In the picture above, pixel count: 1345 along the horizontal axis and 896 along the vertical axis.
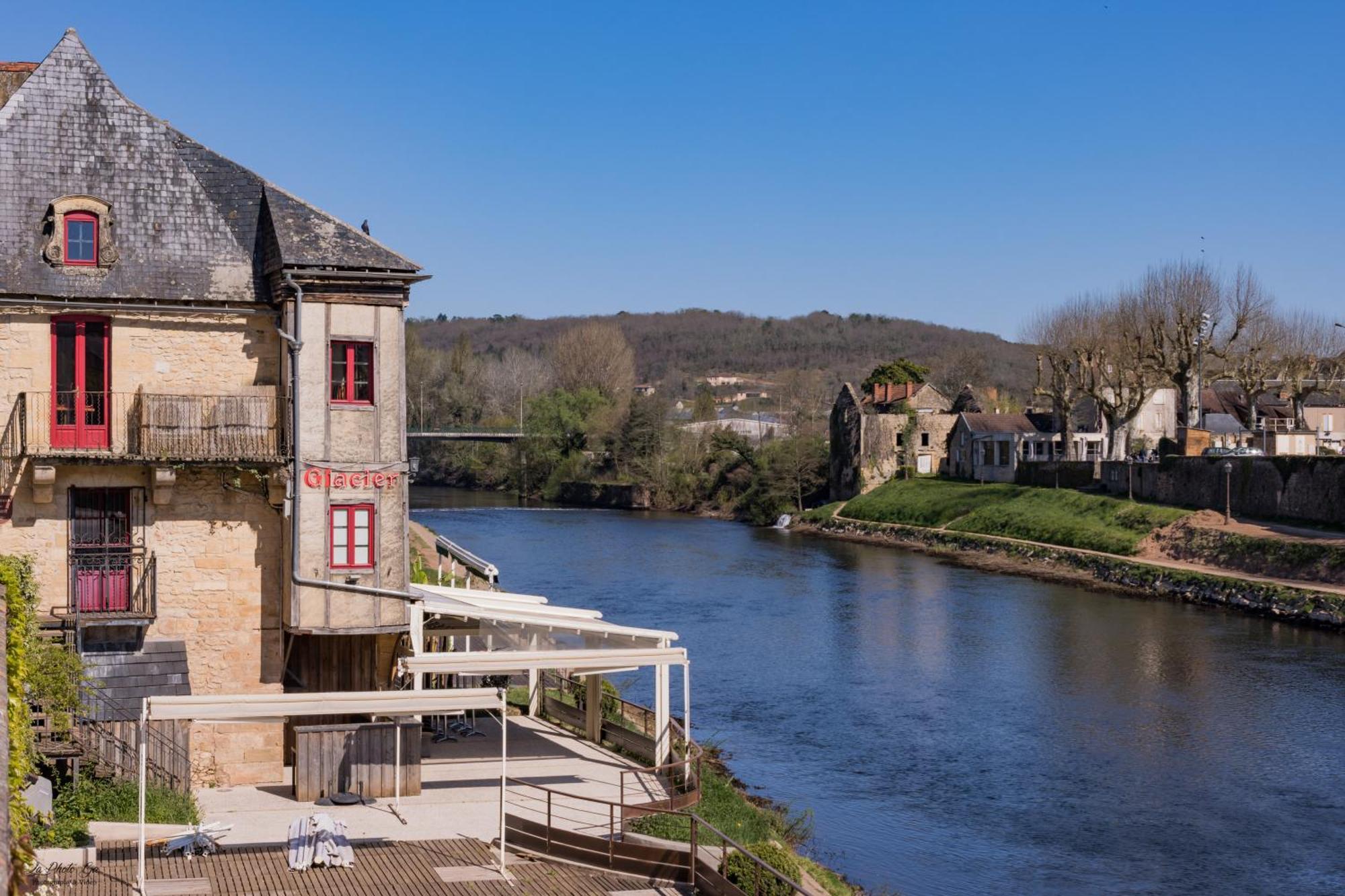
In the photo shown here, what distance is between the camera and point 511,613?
63.1ft

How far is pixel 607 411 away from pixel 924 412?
26.5m

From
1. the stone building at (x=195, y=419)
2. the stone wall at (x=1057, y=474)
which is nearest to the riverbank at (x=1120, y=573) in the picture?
the stone wall at (x=1057, y=474)

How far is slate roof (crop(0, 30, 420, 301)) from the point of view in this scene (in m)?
18.8

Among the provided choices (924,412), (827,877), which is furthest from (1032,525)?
(827,877)

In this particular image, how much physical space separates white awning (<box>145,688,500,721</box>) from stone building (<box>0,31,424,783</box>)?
401cm

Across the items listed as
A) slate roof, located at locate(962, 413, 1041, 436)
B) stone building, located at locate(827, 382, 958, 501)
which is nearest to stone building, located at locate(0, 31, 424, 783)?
slate roof, located at locate(962, 413, 1041, 436)

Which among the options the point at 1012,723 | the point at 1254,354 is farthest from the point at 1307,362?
the point at 1012,723

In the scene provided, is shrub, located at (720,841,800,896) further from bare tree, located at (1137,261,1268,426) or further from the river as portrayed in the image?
bare tree, located at (1137,261,1268,426)

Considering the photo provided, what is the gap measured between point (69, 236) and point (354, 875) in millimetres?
9928

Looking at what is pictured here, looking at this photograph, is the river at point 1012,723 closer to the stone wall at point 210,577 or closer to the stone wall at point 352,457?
the stone wall at point 352,457

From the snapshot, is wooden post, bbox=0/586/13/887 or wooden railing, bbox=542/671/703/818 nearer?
wooden post, bbox=0/586/13/887

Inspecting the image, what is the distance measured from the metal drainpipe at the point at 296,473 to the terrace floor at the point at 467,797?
8.02 ft

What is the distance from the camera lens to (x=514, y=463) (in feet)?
340

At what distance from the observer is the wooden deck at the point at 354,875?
1300cm
